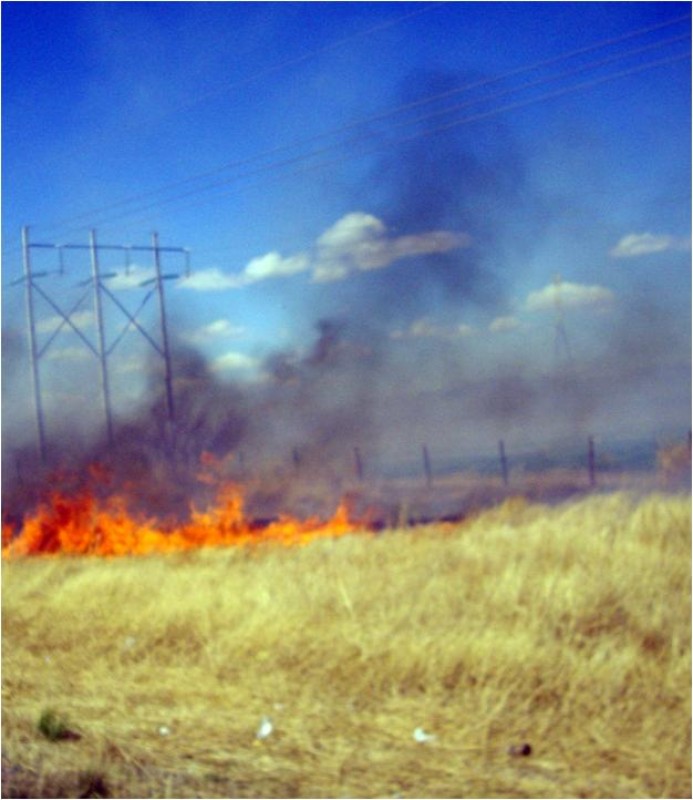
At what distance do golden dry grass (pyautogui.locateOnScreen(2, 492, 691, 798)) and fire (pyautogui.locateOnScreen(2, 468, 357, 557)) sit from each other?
14.8ft

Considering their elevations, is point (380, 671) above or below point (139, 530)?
below

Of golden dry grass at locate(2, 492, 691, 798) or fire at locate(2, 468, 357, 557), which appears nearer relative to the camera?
golden dry grass at locate(2, 492, 691, 798)

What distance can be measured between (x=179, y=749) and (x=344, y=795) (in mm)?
1488

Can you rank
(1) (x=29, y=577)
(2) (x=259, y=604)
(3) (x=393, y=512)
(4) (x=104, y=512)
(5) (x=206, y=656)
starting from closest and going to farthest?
1. (5) (x=206, y=656)
2. (2) (x=259, y=604)
3. (1) (x=29, y=577)
4. (3) (x=393, y=512)
5. (4) (x=104, y=512)

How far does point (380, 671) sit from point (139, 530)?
478 inches

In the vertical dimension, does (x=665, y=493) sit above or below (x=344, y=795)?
above

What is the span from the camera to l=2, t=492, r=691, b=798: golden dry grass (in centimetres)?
708

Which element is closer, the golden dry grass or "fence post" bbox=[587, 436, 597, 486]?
the golden dry grass

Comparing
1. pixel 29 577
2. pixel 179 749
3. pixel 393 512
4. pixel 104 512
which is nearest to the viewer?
pixel 179 749

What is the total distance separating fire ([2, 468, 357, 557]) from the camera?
18.6 metres

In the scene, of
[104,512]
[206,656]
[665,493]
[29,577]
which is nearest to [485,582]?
[206,656]

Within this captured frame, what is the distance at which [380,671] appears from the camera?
29.8ft

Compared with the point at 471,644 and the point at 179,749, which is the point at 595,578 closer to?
the point at 471,644

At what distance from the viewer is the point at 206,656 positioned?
9.98 metres
